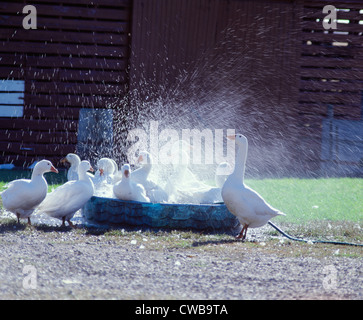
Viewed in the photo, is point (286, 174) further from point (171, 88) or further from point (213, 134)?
point (171, 88)

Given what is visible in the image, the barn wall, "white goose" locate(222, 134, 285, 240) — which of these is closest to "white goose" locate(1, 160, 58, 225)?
"white goose" locate(222, 134, 285, 240)

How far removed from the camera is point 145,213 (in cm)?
723

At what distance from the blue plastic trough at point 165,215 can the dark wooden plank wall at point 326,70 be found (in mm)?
7792

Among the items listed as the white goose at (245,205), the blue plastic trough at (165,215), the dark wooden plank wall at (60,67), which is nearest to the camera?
the white goose at (245,205)

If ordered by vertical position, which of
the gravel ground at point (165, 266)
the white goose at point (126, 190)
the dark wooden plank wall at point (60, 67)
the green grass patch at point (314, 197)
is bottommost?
the gravel ground at point (165, 266)

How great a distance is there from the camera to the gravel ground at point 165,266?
14.5 ft

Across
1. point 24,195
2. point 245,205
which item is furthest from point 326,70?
point 24,195

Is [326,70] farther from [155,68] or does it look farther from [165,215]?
[165,215]

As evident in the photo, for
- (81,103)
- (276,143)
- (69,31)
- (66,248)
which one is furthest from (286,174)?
(66,248)

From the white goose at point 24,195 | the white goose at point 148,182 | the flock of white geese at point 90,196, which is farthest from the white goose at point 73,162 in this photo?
the white goose at point 24,195

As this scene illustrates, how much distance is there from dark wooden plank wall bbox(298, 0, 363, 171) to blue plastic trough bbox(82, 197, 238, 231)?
7792 millimetres

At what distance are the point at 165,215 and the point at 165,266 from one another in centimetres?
195

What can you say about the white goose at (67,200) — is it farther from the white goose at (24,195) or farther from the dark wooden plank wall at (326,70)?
the dark wooden plank wall at (326,70)

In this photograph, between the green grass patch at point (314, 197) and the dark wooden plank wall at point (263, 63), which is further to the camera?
the dark wooden plank wall at point (263, 63)
